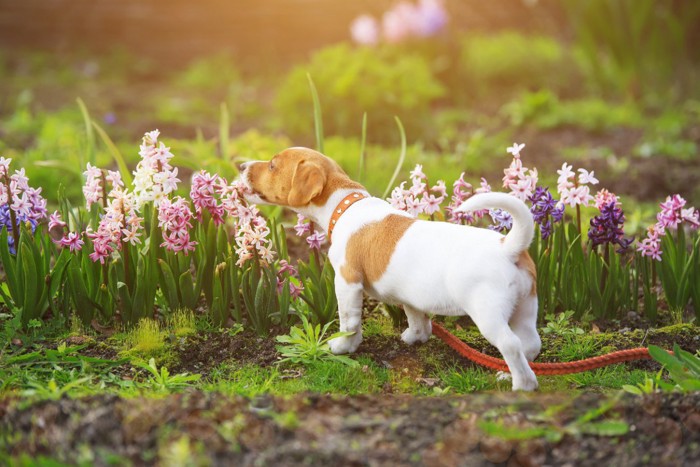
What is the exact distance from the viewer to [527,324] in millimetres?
3318

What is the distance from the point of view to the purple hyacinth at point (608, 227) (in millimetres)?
4047

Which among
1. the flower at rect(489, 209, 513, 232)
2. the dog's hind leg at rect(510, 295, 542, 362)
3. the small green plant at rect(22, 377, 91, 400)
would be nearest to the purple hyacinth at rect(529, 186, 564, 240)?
the flower at rect(489, 209, 513, 232)

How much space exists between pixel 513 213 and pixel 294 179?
0.95 meters

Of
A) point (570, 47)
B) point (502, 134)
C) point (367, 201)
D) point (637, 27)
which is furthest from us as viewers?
point (570, 47)

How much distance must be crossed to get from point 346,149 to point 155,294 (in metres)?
3.63

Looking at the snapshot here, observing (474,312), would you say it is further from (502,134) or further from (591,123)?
(591,123)

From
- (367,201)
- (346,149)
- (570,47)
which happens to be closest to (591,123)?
(346,149)

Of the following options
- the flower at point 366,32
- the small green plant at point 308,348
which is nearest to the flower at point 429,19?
the flower at point 366,32

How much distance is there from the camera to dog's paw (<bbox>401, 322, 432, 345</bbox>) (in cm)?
385

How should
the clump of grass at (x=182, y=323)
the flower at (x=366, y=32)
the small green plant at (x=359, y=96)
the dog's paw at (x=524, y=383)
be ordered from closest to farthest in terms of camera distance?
the dog's paw at (x=524, y=383)
the clump of grass at (x=182, y=323)
the small green plant at (x=359, y=96)
the flower at (x=366, y=32)

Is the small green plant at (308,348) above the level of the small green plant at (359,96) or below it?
below

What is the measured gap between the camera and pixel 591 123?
899 cm

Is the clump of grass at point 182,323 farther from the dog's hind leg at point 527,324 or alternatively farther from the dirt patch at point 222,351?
the dog's hind leg at point 527,324

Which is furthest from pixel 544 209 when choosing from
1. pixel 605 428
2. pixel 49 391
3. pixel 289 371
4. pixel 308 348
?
pixel 49 391
